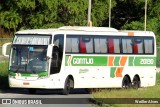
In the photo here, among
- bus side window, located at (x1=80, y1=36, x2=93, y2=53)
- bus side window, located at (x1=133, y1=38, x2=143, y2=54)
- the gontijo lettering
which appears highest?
bus side window, located at (x1=80, y1=36, x2=93, y2=53)

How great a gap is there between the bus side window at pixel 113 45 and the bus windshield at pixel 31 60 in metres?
4.15

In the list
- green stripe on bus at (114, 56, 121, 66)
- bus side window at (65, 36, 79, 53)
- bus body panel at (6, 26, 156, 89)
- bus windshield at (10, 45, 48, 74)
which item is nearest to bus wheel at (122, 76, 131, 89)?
bus body panel at (6, 26, 156, 89)

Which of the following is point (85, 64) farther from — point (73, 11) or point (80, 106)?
point (73, 11)

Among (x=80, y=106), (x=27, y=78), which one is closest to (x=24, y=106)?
(x=80, y=106)

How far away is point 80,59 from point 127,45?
10.9ft

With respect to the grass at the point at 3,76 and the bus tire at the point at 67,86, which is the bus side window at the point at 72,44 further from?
the grass at the point at 3,76

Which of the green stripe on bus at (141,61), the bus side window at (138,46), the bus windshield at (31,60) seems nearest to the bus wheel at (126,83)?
the green stripe on bus at (141,61)

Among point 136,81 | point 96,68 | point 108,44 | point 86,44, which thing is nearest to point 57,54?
point 86,44

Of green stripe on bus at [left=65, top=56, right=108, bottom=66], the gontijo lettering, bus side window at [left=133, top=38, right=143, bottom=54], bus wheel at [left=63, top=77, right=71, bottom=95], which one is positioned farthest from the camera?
bus side window at [left=133, top=38, right=143, bottom=54]

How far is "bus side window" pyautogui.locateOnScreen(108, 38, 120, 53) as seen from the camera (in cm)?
3126

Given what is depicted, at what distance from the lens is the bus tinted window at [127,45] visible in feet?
105

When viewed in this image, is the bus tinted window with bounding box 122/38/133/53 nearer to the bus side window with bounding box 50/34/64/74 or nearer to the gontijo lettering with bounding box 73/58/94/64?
the gontijo lettering with bounding box 73/58/94/64

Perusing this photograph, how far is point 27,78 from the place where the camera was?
2802 cm

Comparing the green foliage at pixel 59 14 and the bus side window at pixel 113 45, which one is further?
the green foliage at pixel 59 14
